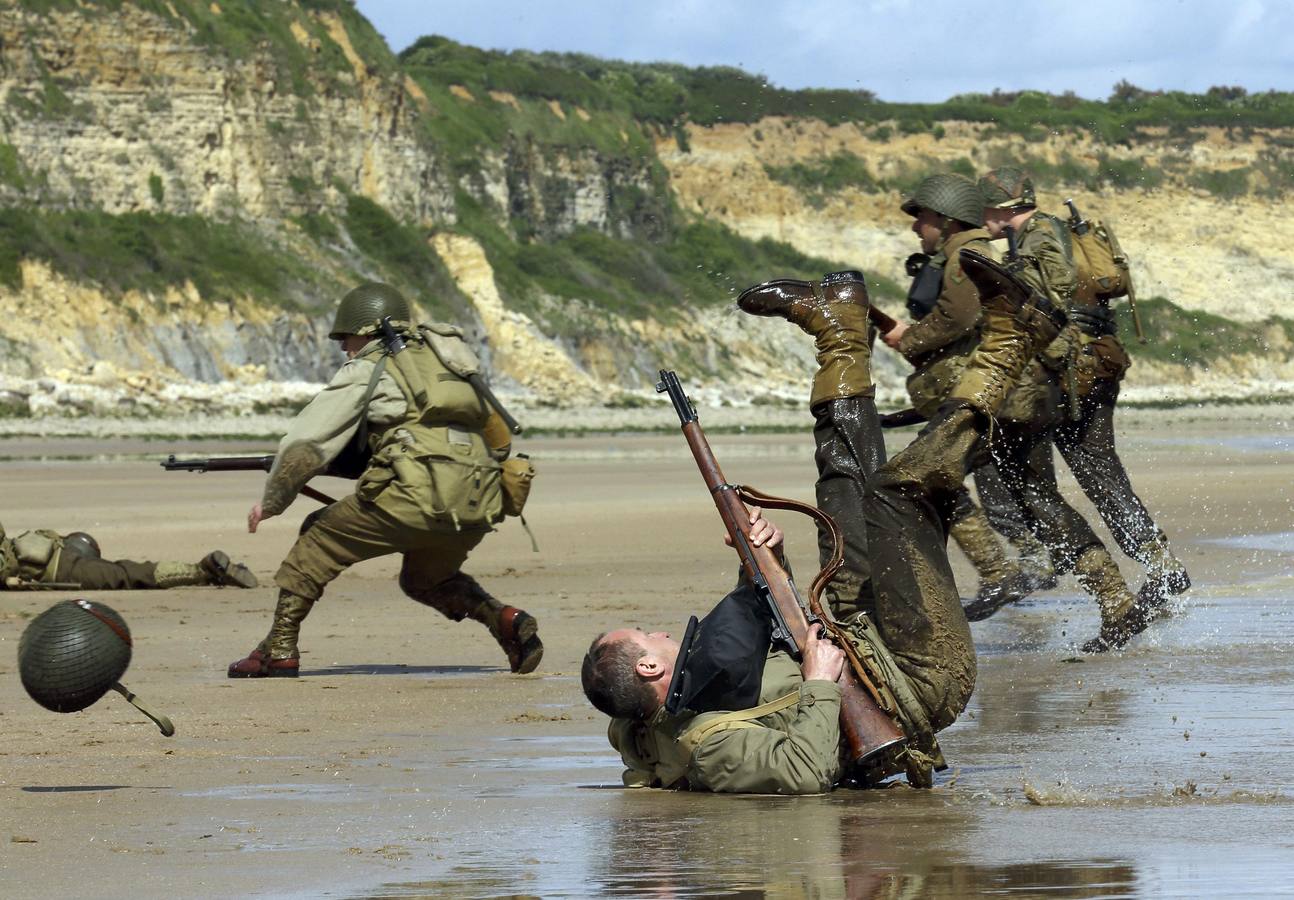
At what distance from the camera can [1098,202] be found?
74625 mm

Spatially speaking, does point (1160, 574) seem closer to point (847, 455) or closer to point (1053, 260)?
point (1053, 260)

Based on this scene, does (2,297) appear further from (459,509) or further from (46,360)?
(459,509)

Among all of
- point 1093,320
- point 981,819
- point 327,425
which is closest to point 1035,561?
point 1093,320

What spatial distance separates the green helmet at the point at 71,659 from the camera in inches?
228

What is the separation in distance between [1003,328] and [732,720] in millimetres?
1505

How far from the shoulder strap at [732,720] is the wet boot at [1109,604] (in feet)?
11.5

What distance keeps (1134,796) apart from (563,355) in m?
50.0

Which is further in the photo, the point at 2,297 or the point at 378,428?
the point at 2,297

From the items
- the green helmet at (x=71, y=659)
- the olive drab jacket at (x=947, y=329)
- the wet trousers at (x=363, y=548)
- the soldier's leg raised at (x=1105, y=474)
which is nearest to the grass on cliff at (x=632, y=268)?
the soldier's leg raised at (x=1105, y=474)

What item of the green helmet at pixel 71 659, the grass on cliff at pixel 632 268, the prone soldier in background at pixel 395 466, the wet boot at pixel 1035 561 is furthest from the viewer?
the grass on cliff at pixel 632 268

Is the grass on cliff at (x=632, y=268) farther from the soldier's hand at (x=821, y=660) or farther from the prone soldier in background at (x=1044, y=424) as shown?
the soldier's hand at (x=821, y=660)

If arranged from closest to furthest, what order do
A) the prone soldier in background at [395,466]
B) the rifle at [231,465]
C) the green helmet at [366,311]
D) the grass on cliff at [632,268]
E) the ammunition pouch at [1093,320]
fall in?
the prone soldier in background at [395,466] → the green helmet at [366,311] → the rifle at [231,465] → the ammunition pouch at [1093,320] → the grass on cliff at [632,268]

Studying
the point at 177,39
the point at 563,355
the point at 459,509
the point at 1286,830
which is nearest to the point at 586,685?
the point at 1286,830

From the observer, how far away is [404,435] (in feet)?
26.7
